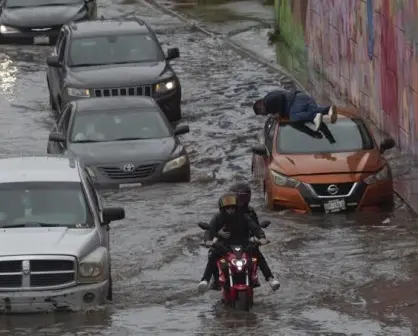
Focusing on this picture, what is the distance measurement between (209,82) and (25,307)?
21740 millimetres

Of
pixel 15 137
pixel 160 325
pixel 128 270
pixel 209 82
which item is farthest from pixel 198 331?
pixel 209 82

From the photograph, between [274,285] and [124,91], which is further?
[124,91]

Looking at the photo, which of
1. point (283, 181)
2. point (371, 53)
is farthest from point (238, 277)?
point (371, 53)

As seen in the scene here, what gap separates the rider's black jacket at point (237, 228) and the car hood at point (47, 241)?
50.9 inches

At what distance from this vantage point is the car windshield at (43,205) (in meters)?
17.3

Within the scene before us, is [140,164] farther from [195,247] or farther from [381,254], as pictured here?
[381,254]

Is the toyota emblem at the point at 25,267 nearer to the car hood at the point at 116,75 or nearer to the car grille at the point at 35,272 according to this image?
the car grille at the point at 35,272

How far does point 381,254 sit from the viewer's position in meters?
20.3

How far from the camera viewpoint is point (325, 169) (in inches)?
908

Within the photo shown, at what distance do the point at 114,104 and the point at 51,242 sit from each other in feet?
36.2

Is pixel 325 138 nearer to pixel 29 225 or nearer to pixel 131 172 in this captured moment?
pixel 131 172

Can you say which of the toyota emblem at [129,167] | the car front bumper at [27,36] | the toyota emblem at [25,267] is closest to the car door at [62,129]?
the toyota emblem at [129,167]

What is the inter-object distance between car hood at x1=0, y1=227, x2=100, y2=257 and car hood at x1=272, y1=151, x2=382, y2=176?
21.6 feet

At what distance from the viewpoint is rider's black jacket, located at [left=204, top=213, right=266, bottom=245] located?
17.4 m
